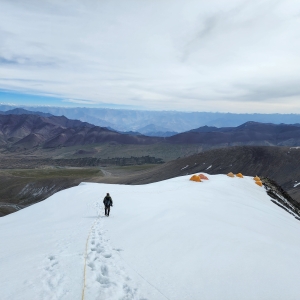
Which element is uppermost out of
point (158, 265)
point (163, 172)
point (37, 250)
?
point (158, 265)

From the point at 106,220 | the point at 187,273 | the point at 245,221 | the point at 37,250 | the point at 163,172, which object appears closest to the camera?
the point at 187,273

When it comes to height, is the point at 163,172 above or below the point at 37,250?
below

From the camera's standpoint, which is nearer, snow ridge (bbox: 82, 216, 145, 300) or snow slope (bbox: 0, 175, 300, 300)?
snow ridge (bbox: 82, 216, 145, 300)

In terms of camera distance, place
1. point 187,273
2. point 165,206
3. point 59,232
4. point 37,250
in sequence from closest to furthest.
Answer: point 187,273 → point 37,250 → point 59,232 → point 165,206

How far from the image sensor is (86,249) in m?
10.1

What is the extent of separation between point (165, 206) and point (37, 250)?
1036 cm

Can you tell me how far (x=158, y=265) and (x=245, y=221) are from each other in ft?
34.6

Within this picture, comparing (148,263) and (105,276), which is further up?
(105,276)

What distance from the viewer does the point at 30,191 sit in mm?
86625

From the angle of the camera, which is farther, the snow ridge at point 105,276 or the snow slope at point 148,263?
the snow slope at point 148,263

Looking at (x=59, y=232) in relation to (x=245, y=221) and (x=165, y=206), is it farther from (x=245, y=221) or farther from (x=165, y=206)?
(x=245, y=221)

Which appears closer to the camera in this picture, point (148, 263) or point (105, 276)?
point (105, 276)

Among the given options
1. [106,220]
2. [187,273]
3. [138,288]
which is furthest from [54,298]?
[106,220]

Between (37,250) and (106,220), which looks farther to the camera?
(106,220)
